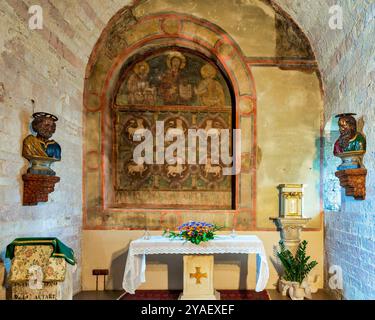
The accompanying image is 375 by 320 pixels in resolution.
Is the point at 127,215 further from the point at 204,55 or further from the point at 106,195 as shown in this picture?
the point at 204,55

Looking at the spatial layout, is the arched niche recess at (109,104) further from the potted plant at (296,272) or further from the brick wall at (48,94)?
the potted plant at (296,272)

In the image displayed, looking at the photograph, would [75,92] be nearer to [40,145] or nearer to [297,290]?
[40,145]

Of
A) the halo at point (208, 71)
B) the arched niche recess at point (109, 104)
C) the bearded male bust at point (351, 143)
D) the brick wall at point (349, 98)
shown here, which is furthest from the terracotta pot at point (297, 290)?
the halo at point (208, 71)

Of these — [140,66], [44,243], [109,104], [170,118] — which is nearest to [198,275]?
[44,243]

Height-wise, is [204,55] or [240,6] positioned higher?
[240,6]

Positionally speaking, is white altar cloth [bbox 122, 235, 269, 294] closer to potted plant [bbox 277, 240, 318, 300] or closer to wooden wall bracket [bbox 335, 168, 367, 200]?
potted plant [bbox 277, 240, 318, 300]

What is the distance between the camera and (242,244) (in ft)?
18.0

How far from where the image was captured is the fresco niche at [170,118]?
712 cm

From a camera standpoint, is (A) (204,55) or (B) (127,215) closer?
(B) (127,215)

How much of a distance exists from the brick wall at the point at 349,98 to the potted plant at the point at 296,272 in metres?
0.55

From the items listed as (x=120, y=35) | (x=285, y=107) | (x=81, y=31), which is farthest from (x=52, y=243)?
(x=285, y=107)

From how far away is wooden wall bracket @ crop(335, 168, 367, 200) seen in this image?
15.4 feet

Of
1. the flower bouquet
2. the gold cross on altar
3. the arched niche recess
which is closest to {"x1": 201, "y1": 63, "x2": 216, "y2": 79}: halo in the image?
the arched niche recess

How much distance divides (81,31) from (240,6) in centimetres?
320
